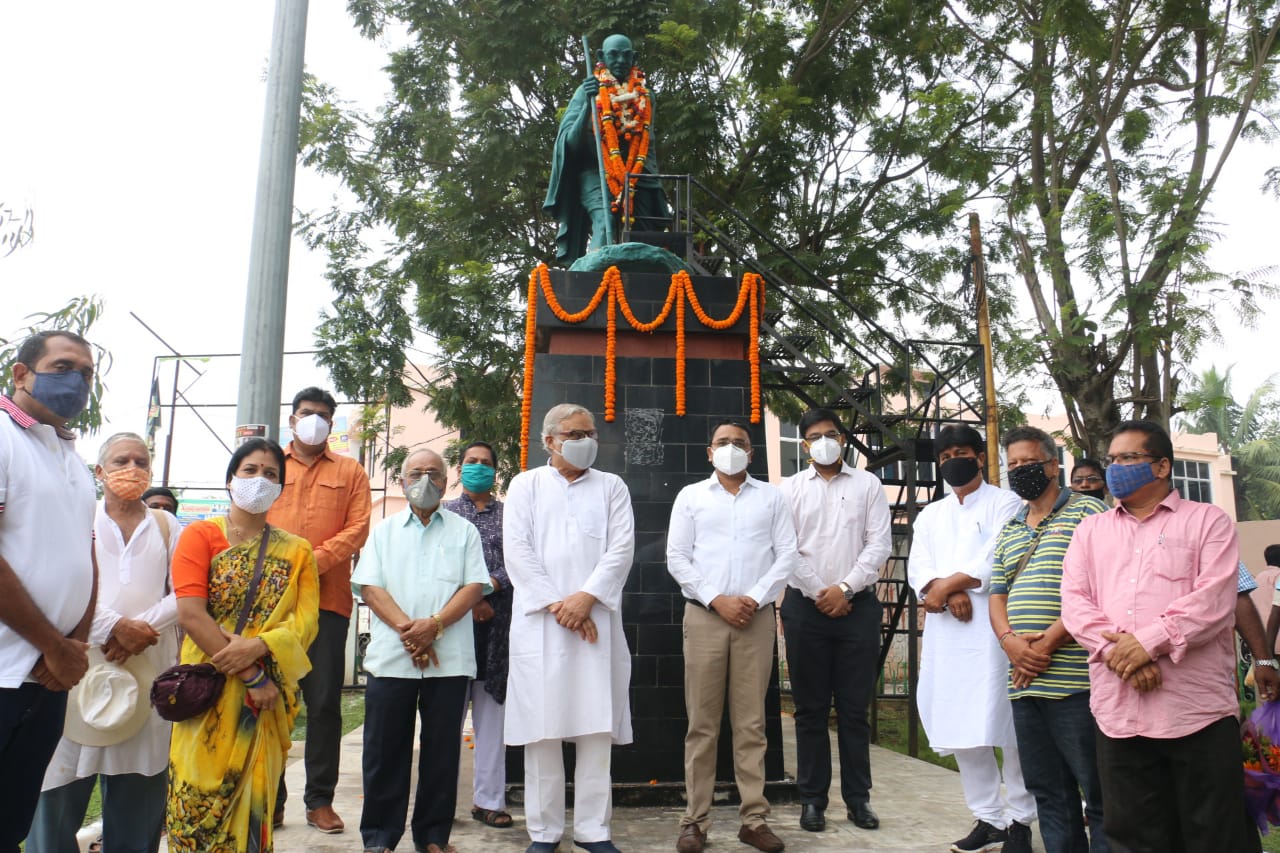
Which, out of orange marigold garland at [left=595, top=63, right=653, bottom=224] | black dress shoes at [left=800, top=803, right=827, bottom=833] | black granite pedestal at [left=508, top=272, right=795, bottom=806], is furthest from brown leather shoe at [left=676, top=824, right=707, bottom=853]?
orange marigold garland at [left=595, top=63, right=653, bottom=224]

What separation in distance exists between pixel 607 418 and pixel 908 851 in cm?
273

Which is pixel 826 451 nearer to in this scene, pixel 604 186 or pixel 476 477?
pixel 476 477

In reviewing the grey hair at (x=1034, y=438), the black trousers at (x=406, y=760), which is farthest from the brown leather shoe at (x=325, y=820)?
the grey hair at (x=1034, y=438)

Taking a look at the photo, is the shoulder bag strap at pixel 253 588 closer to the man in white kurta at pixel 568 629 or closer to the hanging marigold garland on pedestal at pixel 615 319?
the man in white kurta at pixel 568 629

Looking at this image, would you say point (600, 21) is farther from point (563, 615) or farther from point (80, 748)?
point (80, 748)

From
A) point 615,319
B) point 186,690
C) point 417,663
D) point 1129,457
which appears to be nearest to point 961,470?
point 1129,457

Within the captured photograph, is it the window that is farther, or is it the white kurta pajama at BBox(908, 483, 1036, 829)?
the window

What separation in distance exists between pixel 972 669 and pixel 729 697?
1075mm

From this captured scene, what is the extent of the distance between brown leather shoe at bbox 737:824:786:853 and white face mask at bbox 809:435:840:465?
181cm

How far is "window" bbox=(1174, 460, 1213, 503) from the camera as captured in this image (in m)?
27.7

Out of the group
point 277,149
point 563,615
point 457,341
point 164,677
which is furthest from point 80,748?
point 457,341

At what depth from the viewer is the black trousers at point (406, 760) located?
4082 millimetres

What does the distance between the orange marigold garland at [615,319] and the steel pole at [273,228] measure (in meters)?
1.44

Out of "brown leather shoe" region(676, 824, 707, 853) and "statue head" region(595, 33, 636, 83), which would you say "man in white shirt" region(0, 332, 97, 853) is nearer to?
"brown leather shoe" region(676, 824, 707, 853)
